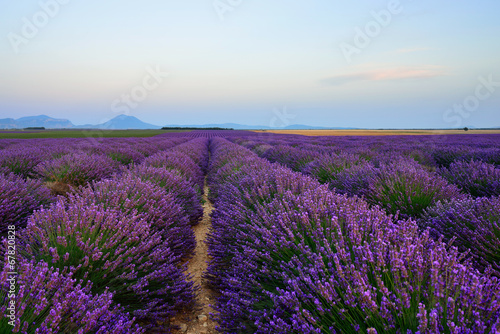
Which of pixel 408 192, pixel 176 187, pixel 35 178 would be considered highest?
pixel 408 192

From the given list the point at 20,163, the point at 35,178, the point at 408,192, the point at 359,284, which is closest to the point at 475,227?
the point at 408,192

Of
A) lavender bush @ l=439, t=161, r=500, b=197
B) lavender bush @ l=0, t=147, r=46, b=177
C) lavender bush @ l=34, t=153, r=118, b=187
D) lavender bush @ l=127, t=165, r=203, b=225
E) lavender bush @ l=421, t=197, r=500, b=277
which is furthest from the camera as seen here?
lavender bush @ l=0, t=147, r=46, b=177

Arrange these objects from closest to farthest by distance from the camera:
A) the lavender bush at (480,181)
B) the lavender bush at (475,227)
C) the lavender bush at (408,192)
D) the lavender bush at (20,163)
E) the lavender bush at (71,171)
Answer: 1. the lavender bush at (475,227)
2. the lavender bush at (408,192)
3. the lavender bush at (480,181)
4. the lavender bush at (71,171)
5. the lavender bush at (20,163)

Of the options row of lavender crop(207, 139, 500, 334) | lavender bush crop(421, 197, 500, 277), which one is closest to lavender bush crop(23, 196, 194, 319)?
row of lavender crop(207, 139, 500, 334)

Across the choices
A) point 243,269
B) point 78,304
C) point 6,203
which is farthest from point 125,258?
point 6,203

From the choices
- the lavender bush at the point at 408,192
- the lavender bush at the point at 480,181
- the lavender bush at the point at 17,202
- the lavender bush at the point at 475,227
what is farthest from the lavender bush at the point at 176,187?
the lavender bush at the point at 480,181

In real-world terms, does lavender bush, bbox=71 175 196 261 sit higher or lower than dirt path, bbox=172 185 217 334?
higher

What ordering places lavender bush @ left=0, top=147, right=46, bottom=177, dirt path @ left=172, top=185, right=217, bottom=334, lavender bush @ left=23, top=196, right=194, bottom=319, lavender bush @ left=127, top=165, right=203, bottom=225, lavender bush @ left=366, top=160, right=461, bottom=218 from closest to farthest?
lavender bush @ left=23, top=196, right=194, bottom=319
dirt path @ left=172, top=185, right=217, bottom=334
lavender bush @ left=366, top=160, right=461, bottom=218
lavender bush @ left=127, top=165, right=203, bottom=225
lavender bush @ left=0, top=147, right=46, bottom=177

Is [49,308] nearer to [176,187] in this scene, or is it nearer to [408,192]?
[176,187]

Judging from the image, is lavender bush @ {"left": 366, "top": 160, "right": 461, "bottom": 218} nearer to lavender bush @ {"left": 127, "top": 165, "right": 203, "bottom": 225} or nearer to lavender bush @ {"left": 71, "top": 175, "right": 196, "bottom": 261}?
lavender bush @ {"left": 71, "top": 175, "right": 196, "bottom": 261}

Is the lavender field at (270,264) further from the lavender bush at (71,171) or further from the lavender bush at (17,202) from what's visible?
the lavender bush at (71,171)

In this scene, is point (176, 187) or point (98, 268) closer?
point (98, 268)

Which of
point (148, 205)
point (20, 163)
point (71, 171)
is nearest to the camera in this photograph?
point (148, 205)

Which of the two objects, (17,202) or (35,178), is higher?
(17,202)
